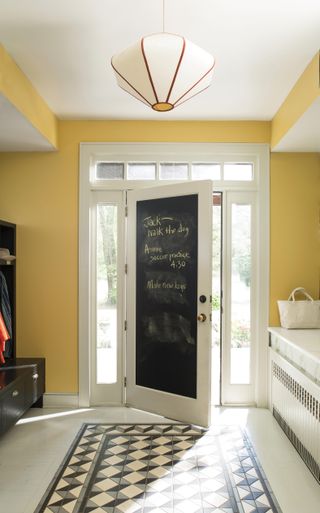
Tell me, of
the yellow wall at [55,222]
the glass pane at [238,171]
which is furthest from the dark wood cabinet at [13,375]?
the glass pane at [238,171]

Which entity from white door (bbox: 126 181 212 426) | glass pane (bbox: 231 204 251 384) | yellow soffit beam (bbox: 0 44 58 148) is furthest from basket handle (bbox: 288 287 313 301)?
yellow soffit beam (bbox: 0 44 58 148)

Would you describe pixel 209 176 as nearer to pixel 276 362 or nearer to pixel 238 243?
pixel 238 243

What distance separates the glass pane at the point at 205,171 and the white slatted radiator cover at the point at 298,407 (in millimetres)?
1753

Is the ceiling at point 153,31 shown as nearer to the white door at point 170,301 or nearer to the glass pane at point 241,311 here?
the white door at point 170,301

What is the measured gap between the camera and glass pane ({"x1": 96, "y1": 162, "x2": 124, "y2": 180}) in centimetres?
432

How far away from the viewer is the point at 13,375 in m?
3.57

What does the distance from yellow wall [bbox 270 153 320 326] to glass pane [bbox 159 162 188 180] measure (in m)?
0.83

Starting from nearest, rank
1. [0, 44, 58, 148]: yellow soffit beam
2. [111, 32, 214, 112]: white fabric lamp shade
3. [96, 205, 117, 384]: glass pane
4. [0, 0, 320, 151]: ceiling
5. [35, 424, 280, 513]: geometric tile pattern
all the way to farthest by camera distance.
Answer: [111, 32, 214, 112]: white fabric lamp shade
[0, 0, 320, 151]: ceiling
[35, 424, 280, 513]: geometric tile pattern
[0, 44, 58, 148]: yellow soffit beam
[96, 205, 117, 384]: glass pane

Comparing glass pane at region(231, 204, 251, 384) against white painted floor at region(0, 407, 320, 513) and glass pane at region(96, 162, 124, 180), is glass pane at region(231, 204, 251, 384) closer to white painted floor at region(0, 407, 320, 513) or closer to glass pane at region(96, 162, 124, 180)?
white painted floor at region(0, 407, 320, 513)

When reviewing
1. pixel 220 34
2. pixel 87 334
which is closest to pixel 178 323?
pixel 87 334

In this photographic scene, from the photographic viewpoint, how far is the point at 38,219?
425cm

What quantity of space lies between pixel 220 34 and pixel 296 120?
93 cm

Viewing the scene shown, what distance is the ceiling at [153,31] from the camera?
2.38m

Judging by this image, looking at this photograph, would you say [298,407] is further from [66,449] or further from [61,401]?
[61,401]
